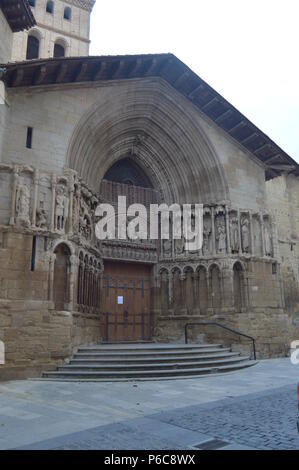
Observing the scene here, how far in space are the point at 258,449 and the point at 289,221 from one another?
607 inches

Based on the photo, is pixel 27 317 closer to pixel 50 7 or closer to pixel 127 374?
pixel 127 374

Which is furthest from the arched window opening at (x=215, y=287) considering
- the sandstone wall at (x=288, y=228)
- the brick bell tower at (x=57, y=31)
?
the brick bell tower at (x=57, y=31)

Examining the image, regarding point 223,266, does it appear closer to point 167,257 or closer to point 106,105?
point 167,257

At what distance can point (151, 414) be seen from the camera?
5.38 metres

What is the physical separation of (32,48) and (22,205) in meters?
18.1

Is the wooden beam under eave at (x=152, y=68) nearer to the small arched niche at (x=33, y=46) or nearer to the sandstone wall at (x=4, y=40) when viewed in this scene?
the sandstone wall at (x=4, y=40)

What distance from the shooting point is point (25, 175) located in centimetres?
988

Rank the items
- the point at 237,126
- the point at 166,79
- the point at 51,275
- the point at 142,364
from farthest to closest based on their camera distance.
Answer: the point at 237,126, the point at 166,79, the point at 51,275, the point at 142,364

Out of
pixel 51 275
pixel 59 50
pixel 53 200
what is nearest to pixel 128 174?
pixel 53 200

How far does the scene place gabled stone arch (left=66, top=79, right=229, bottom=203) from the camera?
12.4 metres

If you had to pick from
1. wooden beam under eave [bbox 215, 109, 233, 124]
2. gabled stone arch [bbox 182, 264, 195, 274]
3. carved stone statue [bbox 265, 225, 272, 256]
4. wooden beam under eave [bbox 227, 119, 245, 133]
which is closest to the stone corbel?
gabled stone arch [bbox 182, 264, 195, 274]

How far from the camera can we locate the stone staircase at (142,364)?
28.8ft

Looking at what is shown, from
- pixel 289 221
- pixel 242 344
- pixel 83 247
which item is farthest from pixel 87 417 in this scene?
pixel 289 221

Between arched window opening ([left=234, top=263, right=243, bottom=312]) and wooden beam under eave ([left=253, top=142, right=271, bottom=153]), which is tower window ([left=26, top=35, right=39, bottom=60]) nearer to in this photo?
wooden beam under eave ([left=253, top=142, right=271, bottom=153])
